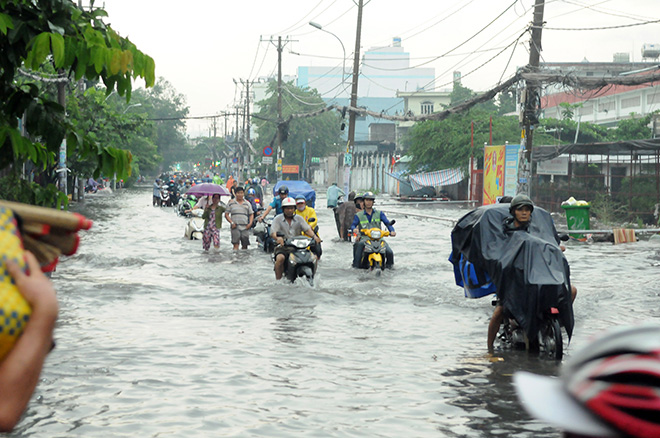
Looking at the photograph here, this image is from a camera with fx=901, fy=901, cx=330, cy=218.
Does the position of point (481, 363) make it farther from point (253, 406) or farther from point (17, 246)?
point (17, 246)

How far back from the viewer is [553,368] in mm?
8117

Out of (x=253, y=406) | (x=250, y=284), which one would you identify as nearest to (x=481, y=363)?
(x=253, y=406)

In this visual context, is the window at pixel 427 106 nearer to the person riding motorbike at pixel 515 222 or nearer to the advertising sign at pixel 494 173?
the advertising sign at pixel 494 173

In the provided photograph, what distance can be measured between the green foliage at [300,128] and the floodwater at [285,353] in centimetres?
7550

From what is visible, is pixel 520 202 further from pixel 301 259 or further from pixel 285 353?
pixel 301 259

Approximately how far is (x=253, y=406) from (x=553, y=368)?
2850 mm

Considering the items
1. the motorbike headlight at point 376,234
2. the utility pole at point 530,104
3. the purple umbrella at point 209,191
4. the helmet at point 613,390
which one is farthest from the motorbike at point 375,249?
the helmet at point 613,390

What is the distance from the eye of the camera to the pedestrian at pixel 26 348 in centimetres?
195

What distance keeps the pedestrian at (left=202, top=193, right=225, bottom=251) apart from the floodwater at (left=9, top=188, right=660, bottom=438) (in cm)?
280

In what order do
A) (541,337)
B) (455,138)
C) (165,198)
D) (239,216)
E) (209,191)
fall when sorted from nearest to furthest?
(541,337), (239,216), (209,191), (165,198), (455,138)

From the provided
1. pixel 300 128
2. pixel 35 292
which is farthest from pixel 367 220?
pixel 300 128

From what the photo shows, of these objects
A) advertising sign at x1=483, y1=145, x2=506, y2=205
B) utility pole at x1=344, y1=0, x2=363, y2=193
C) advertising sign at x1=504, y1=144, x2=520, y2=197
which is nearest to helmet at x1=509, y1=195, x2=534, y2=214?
advertising sign at x1=504, y1=144, x2=520, y2=197

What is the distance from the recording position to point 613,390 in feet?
5.25

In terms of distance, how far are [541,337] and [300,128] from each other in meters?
85.2
